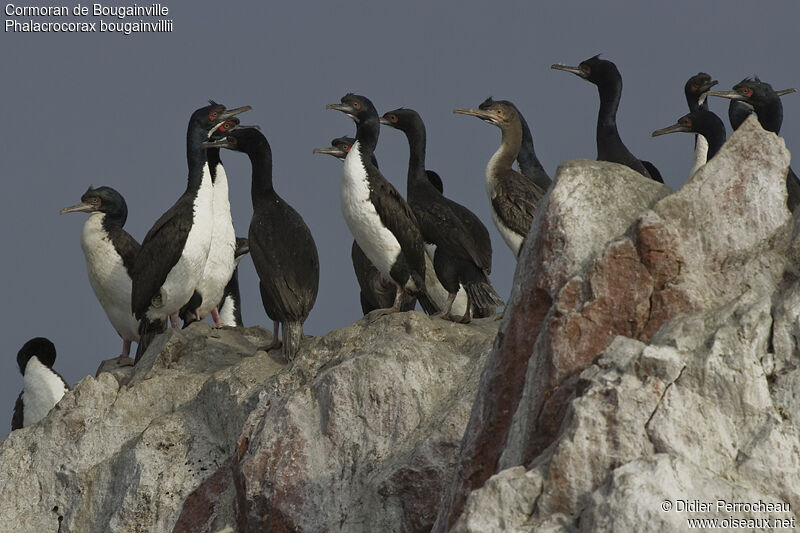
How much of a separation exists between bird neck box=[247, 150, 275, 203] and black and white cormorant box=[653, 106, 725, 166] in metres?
5.24

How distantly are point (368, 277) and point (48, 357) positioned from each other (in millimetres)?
4317

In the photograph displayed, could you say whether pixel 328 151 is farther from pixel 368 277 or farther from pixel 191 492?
pixel 191 492

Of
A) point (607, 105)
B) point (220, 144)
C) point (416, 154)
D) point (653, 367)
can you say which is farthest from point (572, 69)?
point (653, 367)

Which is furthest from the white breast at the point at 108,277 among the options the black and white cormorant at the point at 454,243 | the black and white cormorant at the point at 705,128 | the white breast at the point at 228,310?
the black and white cormorant at the point at 705,128

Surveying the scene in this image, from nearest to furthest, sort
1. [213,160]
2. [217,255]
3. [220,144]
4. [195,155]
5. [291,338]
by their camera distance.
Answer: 1. [291,338]
2. [220,144]
3. [195,155]
4. [217,255]
5. [213,160]

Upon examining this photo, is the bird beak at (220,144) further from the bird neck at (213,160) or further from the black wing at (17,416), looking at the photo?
the black wing at (17,416)

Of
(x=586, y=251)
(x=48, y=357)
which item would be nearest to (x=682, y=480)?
(x=586, y=251)

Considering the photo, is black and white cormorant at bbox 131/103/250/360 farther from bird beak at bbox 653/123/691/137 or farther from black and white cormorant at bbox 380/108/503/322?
bird beak at bbox 653/123/691/137

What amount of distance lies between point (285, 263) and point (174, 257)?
2.22m

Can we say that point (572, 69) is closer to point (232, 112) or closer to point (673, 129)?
point (673, 129)

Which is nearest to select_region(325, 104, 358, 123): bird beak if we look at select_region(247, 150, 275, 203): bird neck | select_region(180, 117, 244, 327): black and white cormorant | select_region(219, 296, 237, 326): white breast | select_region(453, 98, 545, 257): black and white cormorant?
select_region(247, 150, 275, 203): bird neck

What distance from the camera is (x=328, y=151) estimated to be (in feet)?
52.5

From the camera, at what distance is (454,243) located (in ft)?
42.2

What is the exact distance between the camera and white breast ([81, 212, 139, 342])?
50.6 feet
